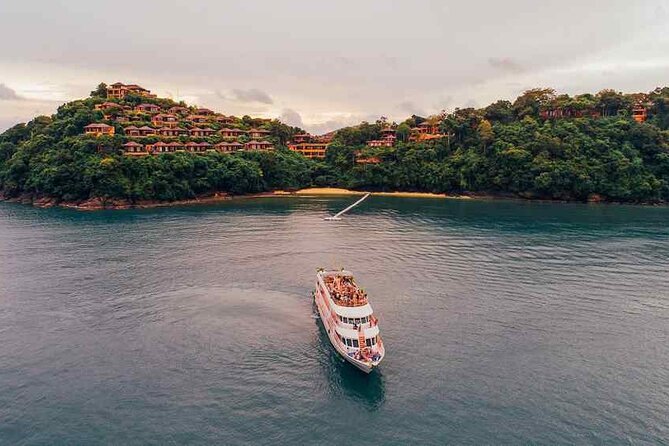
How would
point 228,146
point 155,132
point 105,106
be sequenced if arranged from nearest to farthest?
point 155,132, point 105,106, point 228,146

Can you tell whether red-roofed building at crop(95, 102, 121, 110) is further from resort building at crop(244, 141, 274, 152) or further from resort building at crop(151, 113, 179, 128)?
resort building at crop(244, 141, 274, 152)

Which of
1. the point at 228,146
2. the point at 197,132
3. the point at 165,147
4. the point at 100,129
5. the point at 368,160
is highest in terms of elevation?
the point at 197,132

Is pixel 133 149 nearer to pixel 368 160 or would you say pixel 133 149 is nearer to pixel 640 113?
pixel 368 160

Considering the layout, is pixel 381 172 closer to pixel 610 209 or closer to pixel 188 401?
pixel 610 209

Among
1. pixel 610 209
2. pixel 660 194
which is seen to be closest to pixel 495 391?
pixel 610 209

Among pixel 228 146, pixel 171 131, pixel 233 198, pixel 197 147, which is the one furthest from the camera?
pixel 228 146

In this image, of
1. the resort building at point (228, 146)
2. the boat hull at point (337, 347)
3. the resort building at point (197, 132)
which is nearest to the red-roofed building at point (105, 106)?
the resort building at point (197, 132)

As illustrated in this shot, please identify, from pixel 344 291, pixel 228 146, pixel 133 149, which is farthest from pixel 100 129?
pixel 344 291
